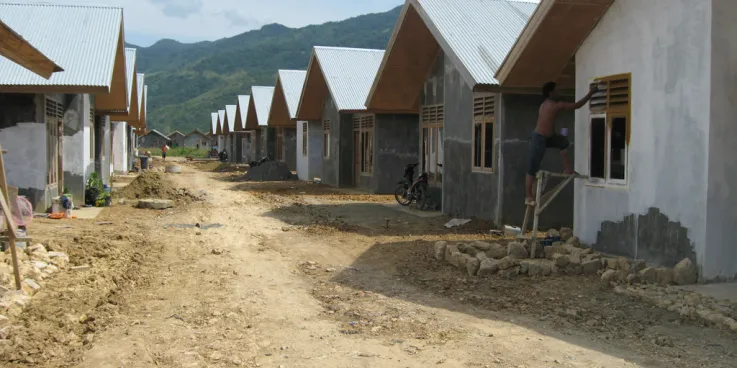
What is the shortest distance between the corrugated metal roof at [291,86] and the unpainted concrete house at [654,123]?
69.7 feet

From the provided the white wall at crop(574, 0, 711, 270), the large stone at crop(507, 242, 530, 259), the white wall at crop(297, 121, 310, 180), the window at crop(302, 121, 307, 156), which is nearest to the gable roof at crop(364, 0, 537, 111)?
the white wall at crop(574, 0, 711, 270)

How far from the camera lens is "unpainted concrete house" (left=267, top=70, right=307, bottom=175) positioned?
103 ft

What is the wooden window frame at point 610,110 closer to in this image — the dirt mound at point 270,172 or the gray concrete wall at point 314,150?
the gray concrete wall at point 314,150

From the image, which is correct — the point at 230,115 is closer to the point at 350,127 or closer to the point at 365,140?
the point at 350,127

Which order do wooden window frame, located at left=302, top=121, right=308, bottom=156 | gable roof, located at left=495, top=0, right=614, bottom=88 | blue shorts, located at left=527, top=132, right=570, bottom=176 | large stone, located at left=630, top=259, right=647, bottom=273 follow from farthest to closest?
wooden window frame, located at left=302, top=121, right=308, bottom=156 → blue shorts, located at left=527, top=132, right=570, bottom=176 → gable roof, located at left=495, top=0, right=614, bottom=88 → large stone, located at left=630, top=259, right=647, bottom=273

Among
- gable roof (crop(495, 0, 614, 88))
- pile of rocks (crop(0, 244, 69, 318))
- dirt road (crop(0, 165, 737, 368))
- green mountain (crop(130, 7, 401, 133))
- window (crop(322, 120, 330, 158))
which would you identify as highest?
green mountain (crop(130, 7, 401, 133))

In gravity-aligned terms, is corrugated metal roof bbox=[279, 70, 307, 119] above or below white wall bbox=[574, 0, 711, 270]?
above

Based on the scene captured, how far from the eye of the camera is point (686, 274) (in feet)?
26.0

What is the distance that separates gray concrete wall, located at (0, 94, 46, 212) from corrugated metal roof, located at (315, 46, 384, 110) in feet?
32.9

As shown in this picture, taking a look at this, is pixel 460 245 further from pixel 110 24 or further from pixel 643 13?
pixel 110 24

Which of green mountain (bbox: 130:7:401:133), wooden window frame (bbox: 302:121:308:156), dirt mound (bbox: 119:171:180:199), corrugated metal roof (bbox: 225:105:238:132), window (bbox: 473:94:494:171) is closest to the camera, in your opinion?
window (bbox: 473:94:494:171)

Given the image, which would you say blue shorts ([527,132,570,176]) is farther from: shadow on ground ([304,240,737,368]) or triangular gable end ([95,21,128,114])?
triangular gable end ([95,21,128,114])

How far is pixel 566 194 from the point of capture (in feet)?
43.9

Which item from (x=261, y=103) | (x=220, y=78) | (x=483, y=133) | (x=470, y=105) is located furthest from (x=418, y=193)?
(x=220, y=78)
